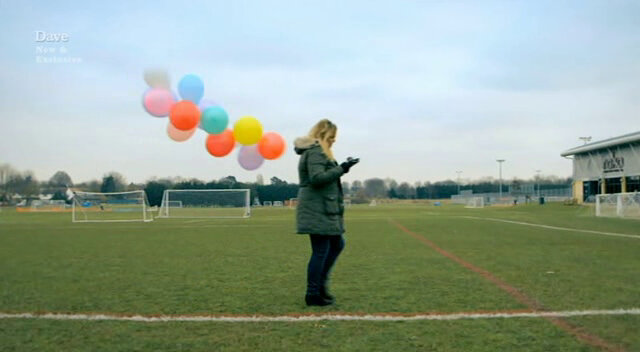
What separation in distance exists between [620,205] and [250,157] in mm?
18994

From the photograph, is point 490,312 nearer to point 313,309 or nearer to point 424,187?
point 313,309

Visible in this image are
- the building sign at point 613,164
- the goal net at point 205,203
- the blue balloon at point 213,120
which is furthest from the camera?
the building sign at point 613,164

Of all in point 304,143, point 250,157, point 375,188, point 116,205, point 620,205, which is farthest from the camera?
point 375,188

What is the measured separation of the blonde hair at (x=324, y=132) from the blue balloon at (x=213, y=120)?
1148cm

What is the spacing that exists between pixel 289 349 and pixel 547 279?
3.97 meters

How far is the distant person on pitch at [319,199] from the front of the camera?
4.61 m

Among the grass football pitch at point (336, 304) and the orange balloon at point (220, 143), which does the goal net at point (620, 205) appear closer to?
the grass football pitch at point (336, 304)

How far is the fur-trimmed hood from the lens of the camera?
15.3ft

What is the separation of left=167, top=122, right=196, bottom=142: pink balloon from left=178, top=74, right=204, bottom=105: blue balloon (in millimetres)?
992

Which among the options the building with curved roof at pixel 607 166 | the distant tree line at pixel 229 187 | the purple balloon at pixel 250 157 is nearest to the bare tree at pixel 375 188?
the distant tree line at pixel 229 187

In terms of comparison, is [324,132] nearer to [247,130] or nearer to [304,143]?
[304,143]

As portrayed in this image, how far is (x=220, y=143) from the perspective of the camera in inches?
651

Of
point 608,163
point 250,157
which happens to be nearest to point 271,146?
point 250,157

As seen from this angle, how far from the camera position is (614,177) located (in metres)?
52.1
